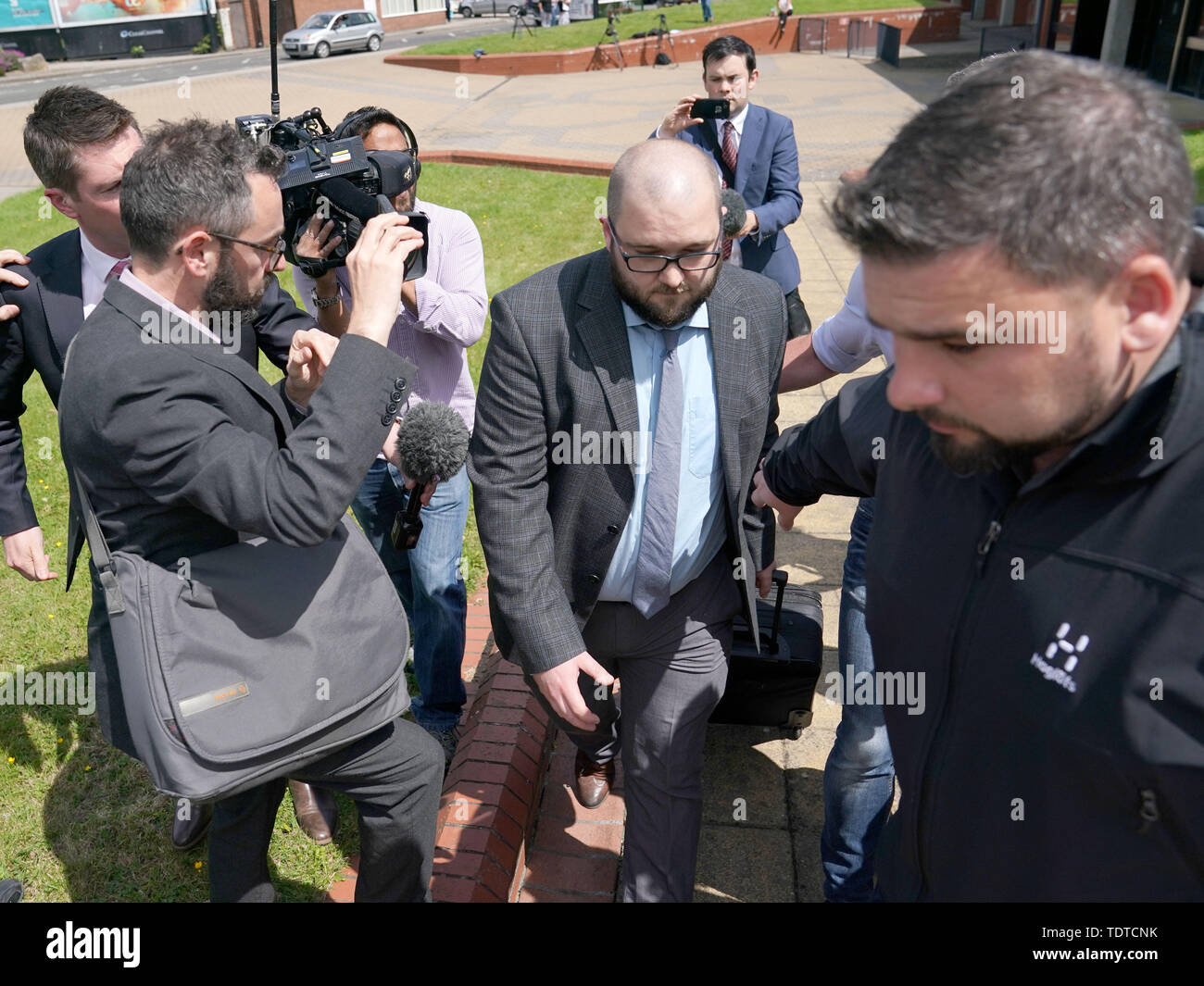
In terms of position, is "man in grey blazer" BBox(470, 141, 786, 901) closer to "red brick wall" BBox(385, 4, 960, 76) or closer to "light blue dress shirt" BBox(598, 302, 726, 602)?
"light blue dress shirt" BBox(598, 302, 726, 602)

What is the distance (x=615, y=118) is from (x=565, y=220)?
9.14 meters

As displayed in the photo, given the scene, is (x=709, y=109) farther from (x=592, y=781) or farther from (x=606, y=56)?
(x=606, y=56)

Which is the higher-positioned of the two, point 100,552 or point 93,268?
point 93,268

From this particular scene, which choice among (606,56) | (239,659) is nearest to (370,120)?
(239,659)

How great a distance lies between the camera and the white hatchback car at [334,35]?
3300 centimetres

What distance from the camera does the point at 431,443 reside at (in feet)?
9.39

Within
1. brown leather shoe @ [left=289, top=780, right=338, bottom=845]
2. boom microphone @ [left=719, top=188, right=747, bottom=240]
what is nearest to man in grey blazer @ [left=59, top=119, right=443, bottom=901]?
brown leather shoe @ [left=289, top=780, right=338, bottom=845]

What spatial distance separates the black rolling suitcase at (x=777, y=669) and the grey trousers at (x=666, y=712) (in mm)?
549

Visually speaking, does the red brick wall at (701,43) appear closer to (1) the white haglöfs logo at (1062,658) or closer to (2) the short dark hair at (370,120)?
(2) the short dark hair at (370,120)

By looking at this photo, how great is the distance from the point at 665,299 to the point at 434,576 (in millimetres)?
1625

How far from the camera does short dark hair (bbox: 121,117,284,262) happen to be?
7.41 ft

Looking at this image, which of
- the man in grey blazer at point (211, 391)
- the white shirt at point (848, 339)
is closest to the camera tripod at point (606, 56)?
the white shirt at point (848, 339)
